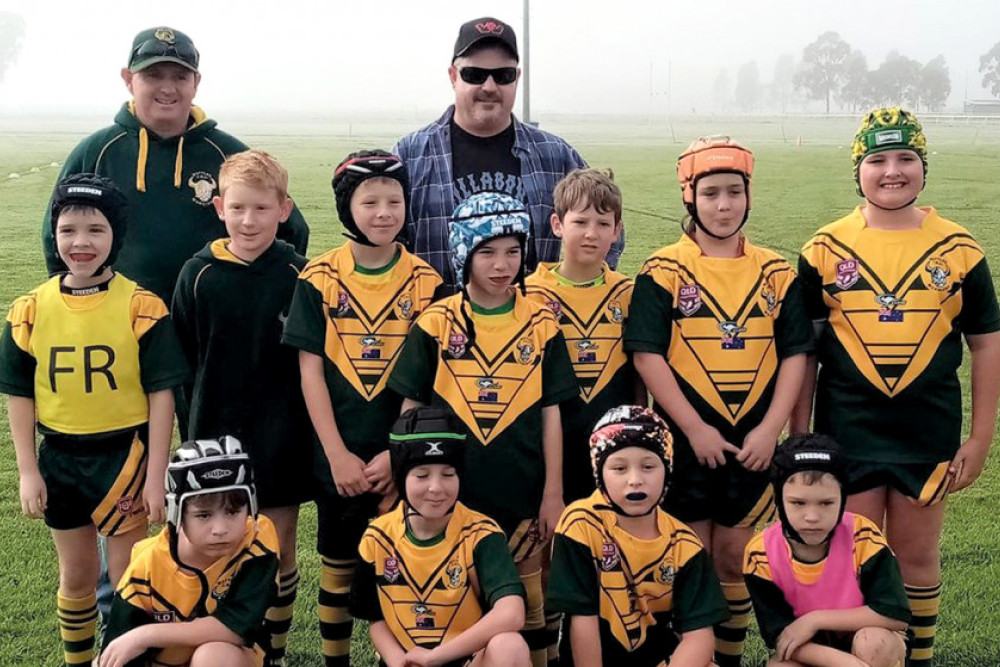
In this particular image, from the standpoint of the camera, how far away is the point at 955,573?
5.14m

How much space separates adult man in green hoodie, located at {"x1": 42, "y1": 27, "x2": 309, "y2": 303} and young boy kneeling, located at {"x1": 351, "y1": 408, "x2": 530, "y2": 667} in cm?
152

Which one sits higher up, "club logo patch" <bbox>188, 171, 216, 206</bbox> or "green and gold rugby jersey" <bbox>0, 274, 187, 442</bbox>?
"club logo patch" <bbox>188, 171, 216, 206</bbox>

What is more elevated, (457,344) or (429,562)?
(457,344)

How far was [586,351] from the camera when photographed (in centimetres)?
404

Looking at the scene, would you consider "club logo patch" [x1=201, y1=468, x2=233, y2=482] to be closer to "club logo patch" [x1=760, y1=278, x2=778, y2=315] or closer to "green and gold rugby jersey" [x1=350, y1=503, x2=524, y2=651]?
"green and gold rugby jersey" [x1=350, y1=503, x2=524, y2=651]

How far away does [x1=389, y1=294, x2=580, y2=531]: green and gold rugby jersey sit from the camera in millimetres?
3799

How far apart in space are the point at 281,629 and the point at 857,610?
7.30 ft

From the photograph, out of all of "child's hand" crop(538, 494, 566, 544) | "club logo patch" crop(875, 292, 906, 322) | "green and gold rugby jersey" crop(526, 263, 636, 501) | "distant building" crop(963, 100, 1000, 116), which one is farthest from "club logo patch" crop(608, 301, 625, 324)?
"distant building" crop(963, 100, 1000, 116)

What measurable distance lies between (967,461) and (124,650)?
10.3ft

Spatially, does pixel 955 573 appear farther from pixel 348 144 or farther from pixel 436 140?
pixel 348 144

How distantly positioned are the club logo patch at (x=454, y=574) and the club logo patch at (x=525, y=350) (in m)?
0.78

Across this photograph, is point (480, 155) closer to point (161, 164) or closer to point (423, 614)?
point (161, 164)

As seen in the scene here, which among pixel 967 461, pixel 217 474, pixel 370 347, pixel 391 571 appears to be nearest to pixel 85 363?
pixel 217 474

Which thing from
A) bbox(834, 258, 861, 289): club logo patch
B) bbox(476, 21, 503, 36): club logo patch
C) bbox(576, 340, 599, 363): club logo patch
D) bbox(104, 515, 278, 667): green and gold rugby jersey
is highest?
bbox(476, 21, 503, 36): club logo patch
